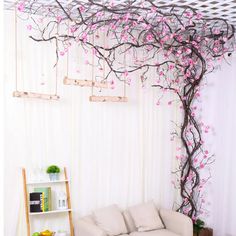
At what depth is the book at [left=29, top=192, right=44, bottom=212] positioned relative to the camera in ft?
12.2

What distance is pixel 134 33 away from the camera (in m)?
4.48

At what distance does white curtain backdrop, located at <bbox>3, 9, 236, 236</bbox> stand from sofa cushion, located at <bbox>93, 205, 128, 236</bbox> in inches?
8.4

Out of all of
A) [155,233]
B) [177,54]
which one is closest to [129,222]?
[155,233]

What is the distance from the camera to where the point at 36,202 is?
3717 mm

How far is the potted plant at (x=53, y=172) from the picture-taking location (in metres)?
3.81

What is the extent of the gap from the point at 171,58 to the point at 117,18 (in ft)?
4.70

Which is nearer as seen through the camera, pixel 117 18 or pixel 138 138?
pixel 117 18

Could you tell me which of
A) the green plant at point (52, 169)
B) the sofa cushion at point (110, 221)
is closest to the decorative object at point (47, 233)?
the sofa cushion at point (110, 221)

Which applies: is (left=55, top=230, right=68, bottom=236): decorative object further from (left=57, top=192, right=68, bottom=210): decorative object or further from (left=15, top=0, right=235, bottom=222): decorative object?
(left=15, top=0, right=235, bottom=222): decorative object

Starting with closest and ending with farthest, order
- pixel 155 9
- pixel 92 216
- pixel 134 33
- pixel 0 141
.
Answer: pixel 0 141, pixel 155 9, pixel 92 216, pixel 134 33

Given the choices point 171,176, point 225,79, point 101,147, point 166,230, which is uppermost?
point 225,79

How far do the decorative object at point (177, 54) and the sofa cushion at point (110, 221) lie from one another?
41.1 inches

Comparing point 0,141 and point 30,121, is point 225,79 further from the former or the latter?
point 0,141

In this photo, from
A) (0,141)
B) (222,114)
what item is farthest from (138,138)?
(0,141)
